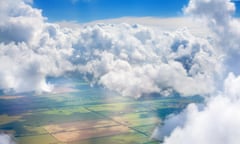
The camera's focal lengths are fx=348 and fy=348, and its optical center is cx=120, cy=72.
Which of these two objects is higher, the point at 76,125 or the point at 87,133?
the point at 76,125

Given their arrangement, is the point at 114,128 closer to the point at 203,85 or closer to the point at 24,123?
the point at 24,123

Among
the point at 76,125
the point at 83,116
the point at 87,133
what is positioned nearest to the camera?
the point at 87,133

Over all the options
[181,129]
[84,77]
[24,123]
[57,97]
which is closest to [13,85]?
[57,97]

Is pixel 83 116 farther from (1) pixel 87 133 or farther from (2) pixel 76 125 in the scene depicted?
(1) pixel 87 133

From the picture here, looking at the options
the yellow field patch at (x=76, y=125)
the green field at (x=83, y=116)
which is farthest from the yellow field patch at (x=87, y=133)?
the yellow field patch at (x=76, y=125)

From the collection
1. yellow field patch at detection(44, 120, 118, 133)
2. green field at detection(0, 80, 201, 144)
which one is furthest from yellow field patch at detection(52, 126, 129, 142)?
yellow field patch at detection(44, 120, 118, 133)

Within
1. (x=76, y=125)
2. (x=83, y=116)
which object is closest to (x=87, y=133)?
(x=76, y=125)

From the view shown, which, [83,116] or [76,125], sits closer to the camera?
[76,125]

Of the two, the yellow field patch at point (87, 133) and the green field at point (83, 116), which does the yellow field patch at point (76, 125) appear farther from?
the yellow field patch at point (87, 133)

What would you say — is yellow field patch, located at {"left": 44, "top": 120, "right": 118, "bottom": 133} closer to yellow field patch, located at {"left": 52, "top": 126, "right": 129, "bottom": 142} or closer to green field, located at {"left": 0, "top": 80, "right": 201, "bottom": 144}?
green field, located at {"left": 0, "top": 80, "right": 201, "bottom": 144}

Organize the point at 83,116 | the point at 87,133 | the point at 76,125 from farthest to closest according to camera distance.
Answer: the point at 83,116 < the point at 76,125 < the point at 87,133
